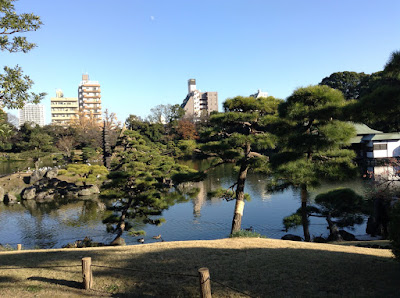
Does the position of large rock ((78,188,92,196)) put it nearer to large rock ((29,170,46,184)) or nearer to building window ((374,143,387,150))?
large rock ((29,170,46,184))

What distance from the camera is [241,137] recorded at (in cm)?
837

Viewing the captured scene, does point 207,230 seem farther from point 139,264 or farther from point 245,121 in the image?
point 139,264

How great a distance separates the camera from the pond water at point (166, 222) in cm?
1227

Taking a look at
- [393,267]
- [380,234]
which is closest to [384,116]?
[393,267]

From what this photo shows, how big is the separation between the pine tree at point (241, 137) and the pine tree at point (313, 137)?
49cm

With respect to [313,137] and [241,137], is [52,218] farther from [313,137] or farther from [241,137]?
[313,137]

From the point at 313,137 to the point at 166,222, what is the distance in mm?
8472

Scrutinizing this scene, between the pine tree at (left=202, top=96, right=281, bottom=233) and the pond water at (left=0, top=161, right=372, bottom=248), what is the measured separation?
355 cm

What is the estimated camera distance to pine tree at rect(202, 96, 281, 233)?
27.7ft

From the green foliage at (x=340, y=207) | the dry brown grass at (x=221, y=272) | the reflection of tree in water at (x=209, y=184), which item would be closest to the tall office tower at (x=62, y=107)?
the reflection of tree in water at (x=209, y=184)

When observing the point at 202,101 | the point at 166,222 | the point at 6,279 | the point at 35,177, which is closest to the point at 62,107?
the point at 202,101

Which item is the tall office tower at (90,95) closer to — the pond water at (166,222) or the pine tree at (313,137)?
the pond water at (166,222)

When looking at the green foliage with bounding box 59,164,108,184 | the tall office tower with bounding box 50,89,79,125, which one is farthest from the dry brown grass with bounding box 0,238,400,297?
the tall office tower with bounding box 50,89,79,125

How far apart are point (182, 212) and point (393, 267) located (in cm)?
1221
